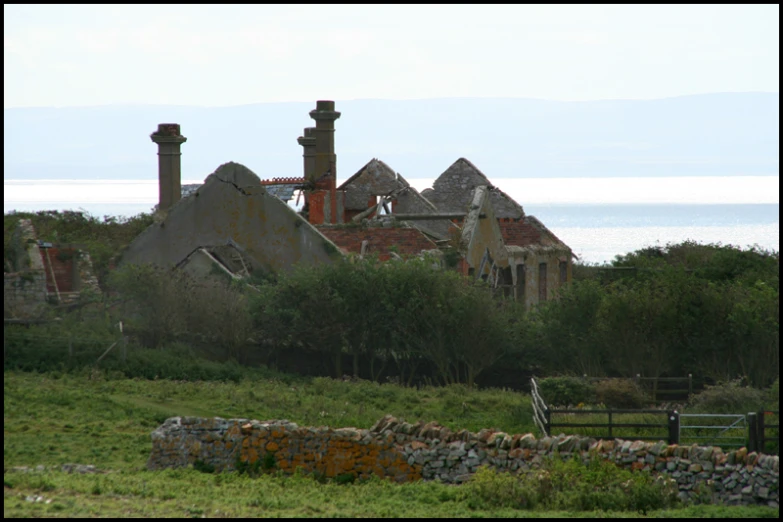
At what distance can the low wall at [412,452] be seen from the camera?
1847cm

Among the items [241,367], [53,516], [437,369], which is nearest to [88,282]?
[241,367]

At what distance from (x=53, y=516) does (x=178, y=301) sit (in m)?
22.1

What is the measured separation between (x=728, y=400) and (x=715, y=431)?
15.3ft

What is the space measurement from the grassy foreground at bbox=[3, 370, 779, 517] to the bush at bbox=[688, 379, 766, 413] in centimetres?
396

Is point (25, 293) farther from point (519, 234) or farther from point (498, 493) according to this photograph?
point (519, 234)

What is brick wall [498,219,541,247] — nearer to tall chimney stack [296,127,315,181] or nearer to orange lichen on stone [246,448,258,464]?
tall chimney stack [296,127,315,181]

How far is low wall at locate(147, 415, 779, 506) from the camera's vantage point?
60.6 feet

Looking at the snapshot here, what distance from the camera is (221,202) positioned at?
42.5 m

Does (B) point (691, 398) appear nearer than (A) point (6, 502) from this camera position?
No

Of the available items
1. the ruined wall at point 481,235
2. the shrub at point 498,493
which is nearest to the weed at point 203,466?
the shrub at point 498,493

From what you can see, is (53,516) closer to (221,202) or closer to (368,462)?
(368,462)

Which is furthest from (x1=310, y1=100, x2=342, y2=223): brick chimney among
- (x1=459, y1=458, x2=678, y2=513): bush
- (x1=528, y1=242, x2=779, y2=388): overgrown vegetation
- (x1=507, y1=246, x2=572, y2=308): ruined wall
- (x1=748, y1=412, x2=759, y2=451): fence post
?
(x1=459, y1=458, x2=678, y2=513): bush

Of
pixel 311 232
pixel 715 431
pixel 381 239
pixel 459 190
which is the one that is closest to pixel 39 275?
pixel 311 232

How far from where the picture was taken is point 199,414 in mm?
26172
